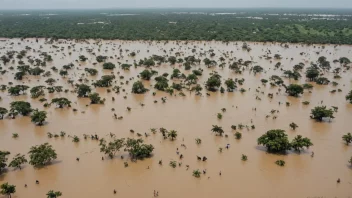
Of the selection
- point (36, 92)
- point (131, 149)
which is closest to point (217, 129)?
point (131, 149)

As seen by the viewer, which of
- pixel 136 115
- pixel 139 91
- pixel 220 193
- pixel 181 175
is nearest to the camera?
pixel 220 193

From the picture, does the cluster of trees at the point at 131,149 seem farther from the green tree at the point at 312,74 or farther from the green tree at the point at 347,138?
the green tree at the point at 312,74

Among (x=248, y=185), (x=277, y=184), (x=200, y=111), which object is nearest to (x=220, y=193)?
(x=248, y=185)

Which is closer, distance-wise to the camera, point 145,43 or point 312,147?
point 312,147

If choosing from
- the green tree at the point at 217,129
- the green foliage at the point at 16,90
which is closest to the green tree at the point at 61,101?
the green foliage at the point at 16,90

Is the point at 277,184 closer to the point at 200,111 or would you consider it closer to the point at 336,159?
the point at 336,159

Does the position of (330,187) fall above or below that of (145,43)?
below

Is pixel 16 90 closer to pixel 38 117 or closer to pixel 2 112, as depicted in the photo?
pixel 2 112

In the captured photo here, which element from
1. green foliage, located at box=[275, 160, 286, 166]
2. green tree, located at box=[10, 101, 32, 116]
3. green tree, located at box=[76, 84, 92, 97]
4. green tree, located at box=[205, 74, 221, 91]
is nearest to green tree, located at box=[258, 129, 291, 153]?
green foliage, located at box=[275, 160, 286, 166]
